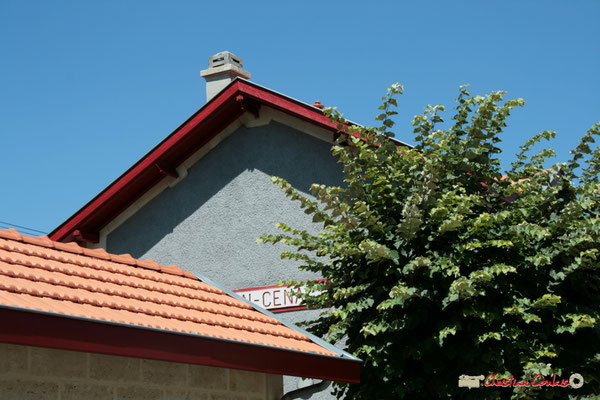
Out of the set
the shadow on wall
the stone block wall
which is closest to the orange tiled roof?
the stone block wall

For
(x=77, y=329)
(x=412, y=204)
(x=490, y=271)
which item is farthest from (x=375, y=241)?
(x=77, y=329)

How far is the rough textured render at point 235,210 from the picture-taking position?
13547mm

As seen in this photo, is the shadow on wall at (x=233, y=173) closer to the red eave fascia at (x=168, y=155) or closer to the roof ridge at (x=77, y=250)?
the red eave fascia at (x=168, y=155)

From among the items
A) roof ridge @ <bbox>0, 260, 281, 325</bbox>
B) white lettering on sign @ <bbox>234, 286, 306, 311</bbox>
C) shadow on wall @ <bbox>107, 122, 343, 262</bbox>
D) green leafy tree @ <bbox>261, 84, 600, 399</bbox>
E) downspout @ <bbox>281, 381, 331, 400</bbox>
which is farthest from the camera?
shadow on wall @ <bbox>107, 122, 343, 262</bbox>

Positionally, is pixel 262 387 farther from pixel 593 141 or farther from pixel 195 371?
pixel 593 141

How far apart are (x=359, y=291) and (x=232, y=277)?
5.38 meters

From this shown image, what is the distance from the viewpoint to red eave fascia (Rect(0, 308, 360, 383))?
455 centimetres

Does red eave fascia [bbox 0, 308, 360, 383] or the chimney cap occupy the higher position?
the chimney cap

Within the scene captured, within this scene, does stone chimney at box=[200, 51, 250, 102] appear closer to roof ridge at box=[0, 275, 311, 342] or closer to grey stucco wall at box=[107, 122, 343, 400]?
grey stucco wall at box=[107, 122, 343, 400]

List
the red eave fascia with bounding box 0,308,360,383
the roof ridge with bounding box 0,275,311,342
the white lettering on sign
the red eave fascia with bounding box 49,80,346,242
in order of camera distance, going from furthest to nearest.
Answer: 1. the red eave fascia with bounding box 49,80,346,242
2. the white lettering on sign
3. the roof ridge with bounding box 0,275,311,342
4. the red eave fascia with bounding box 0,308,360,383

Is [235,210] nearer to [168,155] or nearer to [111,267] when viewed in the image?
[168,155]

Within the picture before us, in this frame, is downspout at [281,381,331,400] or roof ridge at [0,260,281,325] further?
downspout at [281,381,331,400]

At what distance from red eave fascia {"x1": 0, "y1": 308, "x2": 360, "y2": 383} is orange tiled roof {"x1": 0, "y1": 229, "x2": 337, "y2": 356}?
0.26 feet

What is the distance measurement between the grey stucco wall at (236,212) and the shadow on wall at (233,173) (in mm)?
18
